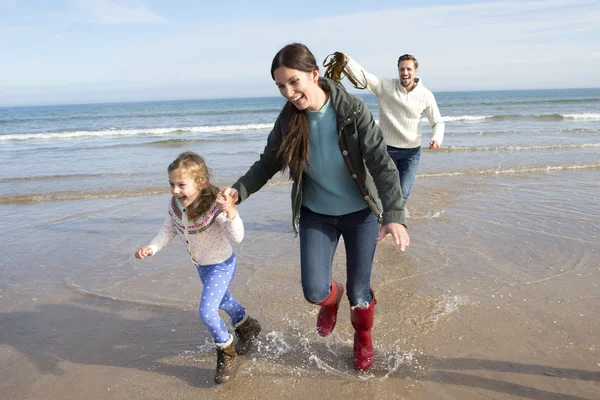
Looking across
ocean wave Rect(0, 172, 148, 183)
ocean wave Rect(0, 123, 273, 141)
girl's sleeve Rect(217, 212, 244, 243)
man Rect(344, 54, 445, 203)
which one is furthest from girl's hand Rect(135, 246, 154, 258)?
ocean wave Rect(0, 123, 273, 141)

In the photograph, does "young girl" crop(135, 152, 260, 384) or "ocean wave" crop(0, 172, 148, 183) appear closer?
"young girl" crop(135, 152, 260, 384)

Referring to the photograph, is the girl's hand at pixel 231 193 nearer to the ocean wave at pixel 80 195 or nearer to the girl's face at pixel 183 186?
the girl's face at pixel 183 186

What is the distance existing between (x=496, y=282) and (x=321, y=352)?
78.7 inches

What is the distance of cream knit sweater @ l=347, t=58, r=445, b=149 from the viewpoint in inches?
225

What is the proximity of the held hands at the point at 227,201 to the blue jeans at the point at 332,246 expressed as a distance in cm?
50

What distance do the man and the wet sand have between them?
1.11 m

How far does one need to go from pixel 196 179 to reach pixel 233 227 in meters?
0.43

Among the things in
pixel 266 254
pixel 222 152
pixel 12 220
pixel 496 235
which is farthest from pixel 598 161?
pixel 12 220

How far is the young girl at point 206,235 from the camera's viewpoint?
3104mm

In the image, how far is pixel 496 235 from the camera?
19.5ft

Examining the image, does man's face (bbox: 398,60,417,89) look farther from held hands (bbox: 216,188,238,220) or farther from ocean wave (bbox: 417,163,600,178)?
ocean wave (bbox: 417,163,600,178)

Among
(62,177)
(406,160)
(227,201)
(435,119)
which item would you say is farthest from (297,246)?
(62,177)

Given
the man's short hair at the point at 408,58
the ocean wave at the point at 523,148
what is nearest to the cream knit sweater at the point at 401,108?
the man's short hair at the point at 408,58

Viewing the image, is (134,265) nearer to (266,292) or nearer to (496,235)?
(266,292)
